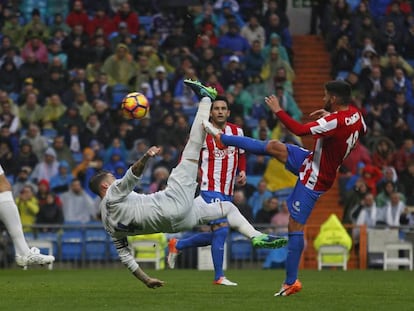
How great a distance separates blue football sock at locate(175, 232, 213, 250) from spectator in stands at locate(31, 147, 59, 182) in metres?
8.28

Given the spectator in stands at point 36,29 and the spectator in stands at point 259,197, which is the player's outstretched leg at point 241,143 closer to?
the spectator in stands at point 259,197

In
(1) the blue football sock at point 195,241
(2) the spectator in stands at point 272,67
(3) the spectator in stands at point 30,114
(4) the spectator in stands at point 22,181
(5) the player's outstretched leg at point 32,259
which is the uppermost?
(2) the spectator in stands at point 272,67

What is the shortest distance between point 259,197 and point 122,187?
11.0m

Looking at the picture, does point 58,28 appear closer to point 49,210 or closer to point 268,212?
point 49,210

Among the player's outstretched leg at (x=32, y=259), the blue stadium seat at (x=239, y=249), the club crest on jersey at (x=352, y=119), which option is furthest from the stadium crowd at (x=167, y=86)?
the club crest on jersey at (x=352, y=119)

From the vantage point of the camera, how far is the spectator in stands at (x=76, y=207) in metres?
23.2

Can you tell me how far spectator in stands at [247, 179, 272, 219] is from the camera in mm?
23438

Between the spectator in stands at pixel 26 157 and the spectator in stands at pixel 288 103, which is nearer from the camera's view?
the spectator in stands at pixel 26 157

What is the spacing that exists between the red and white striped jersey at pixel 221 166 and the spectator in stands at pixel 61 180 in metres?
7.61


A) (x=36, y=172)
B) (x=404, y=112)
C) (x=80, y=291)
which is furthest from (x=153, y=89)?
(x=80, y=291)

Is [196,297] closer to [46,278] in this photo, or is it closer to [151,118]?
[46,278]

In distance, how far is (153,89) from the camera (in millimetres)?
25688

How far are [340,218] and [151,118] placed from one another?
4238 millimetres

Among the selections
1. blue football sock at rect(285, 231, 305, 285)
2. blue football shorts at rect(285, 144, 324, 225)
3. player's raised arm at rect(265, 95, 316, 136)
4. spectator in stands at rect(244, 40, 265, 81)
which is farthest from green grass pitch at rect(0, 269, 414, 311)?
spectator in stands at rect(244, 40, 265, 81)
